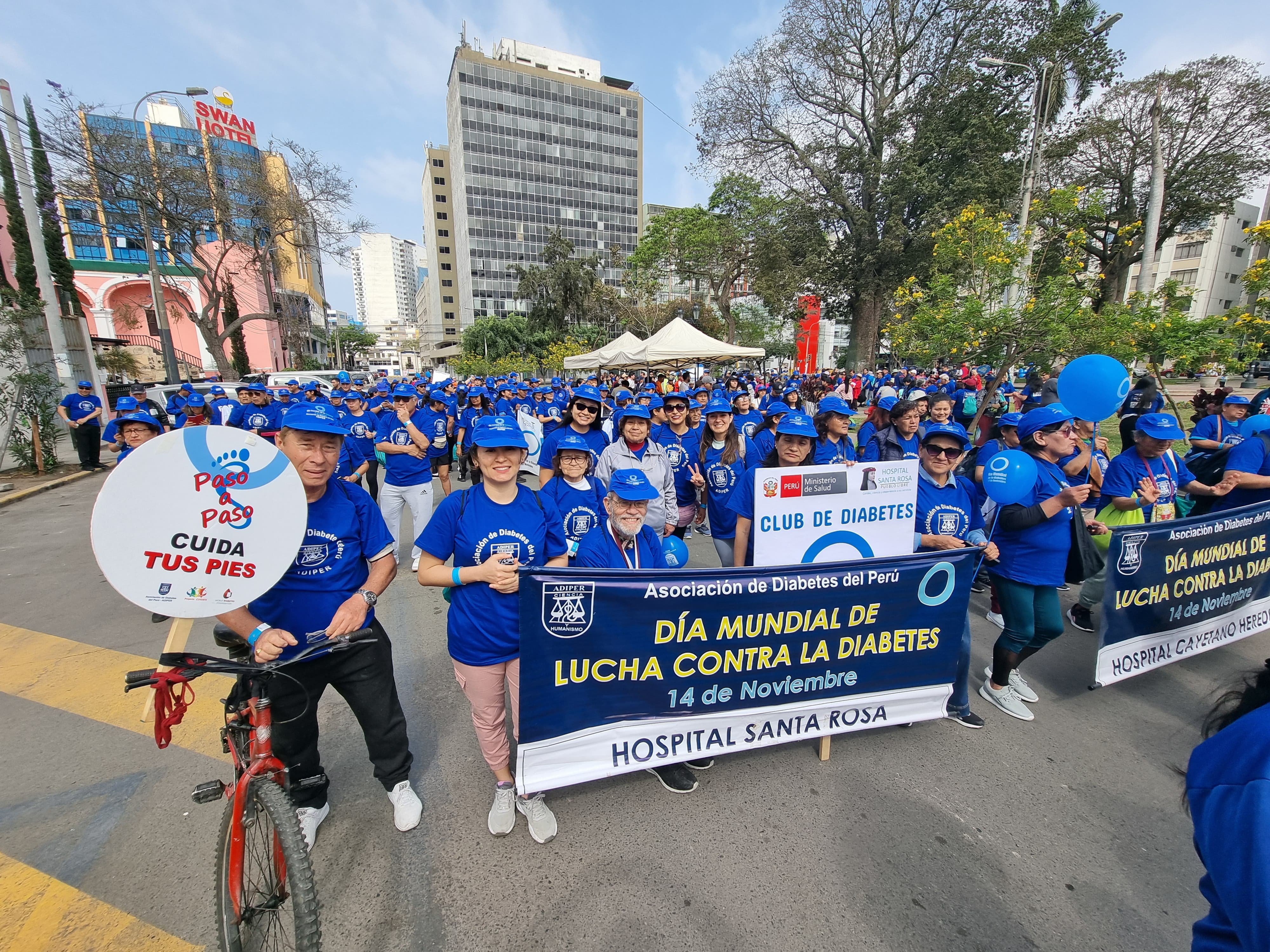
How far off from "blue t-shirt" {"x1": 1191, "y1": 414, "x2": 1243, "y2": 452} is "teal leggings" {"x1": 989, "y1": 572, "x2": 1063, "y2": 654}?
456 centimetres

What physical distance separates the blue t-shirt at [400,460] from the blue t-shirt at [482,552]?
3487 mm

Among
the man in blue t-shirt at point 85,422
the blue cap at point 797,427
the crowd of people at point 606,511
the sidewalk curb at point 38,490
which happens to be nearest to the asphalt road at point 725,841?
the crowd of people at point 606,511

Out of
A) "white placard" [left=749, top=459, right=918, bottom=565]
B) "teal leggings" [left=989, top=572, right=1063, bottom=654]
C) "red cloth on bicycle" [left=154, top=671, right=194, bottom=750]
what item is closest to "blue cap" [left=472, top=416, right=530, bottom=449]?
"red cloth on bicycle" [left=154, top=671, right=194, bottom=750]

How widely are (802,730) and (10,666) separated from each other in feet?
19.7

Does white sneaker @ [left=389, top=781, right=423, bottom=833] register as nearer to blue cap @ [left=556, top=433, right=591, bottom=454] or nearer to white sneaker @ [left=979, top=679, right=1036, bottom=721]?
blue cap @ [left=556, top=433, right=591, bottom=454]

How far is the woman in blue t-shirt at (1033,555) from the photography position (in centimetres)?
329

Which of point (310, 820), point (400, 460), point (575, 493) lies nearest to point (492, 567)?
point (575, 493)

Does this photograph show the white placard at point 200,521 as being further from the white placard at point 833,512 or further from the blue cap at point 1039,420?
the blue cap at point 1039,420

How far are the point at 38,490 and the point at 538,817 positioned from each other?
1370 cm

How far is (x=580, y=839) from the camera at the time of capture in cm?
255

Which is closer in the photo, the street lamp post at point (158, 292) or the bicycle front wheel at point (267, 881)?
the bicycle front wheel at point (267, 881)

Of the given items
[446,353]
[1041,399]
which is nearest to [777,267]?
[1041,399]

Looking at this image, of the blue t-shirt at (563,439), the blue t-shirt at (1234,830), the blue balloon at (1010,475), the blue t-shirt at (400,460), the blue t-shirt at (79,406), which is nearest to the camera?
the blue t-shirt at (1234,830)

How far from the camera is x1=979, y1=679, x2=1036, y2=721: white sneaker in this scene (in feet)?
11.3
